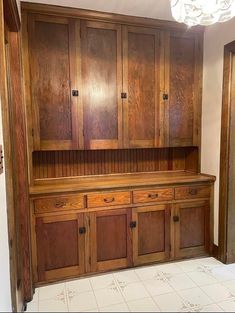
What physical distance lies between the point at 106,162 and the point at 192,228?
113 cm

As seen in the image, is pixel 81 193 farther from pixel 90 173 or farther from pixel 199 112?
pixel 199 112

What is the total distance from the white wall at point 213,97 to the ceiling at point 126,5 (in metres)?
0.54

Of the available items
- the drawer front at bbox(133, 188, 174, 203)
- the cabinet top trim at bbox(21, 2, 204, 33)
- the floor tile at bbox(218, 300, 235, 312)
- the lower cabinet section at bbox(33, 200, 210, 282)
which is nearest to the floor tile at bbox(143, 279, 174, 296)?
the lower cabinet section at bbox(33, 200, 210, 282)

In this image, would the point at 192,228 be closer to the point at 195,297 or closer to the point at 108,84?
the point at 195,297

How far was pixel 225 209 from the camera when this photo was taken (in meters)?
2.41

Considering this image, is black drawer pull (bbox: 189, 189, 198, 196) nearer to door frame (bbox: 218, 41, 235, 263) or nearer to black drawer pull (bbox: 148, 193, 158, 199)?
door frame (bbox: 218, 41, 235, 263)

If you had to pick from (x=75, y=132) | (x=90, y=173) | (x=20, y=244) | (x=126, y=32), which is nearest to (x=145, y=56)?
(x=126, y=32)

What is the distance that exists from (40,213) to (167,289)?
1232 mm

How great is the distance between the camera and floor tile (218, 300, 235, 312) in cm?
180

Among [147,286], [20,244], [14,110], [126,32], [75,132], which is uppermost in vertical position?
[126,32]

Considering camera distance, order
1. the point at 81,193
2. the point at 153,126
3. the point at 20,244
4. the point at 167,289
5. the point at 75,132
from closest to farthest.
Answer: the point at 20,244 < the point at 167,289 < the point at 81,193 < the point at 75,132 < the point at 153,126

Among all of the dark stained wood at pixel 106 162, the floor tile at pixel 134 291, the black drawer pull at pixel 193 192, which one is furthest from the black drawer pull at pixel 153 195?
the floor tile at pixel 134 291

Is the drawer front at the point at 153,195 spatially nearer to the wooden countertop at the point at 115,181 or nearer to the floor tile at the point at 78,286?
the wooden countertop at the point at 115,181

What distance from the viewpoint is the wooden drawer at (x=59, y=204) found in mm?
2078
